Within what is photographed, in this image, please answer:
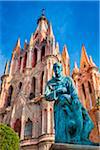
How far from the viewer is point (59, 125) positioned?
5.64 m

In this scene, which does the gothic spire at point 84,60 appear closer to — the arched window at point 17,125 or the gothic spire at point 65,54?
the gothic spire at point 65,54

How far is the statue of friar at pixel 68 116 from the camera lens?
17.7 feet

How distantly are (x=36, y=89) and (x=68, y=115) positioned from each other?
80.6ft

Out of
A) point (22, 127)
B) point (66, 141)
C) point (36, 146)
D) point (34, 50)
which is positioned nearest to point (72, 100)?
point (66, 141)

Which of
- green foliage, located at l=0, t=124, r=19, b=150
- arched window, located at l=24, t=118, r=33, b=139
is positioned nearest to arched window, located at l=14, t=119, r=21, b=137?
arched window, located at l=24, t=118, r=33, b=139

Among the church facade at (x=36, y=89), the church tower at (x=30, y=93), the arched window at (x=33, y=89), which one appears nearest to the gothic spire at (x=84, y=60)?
the church facade at (x=36, y=89)

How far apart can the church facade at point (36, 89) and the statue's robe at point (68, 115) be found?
17200 millimetres

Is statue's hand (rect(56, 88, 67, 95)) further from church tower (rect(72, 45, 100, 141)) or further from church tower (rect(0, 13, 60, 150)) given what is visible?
church tower (rect(72, 45, 100, 141))

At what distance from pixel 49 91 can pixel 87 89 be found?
29.9 metres

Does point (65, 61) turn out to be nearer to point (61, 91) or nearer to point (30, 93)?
point (30, 93)

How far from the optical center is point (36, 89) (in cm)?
3019

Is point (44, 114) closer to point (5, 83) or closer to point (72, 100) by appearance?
point (5, 83)

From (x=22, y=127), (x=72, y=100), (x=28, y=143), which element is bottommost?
(x=72, y=100)

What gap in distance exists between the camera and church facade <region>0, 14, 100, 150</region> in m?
24.8
